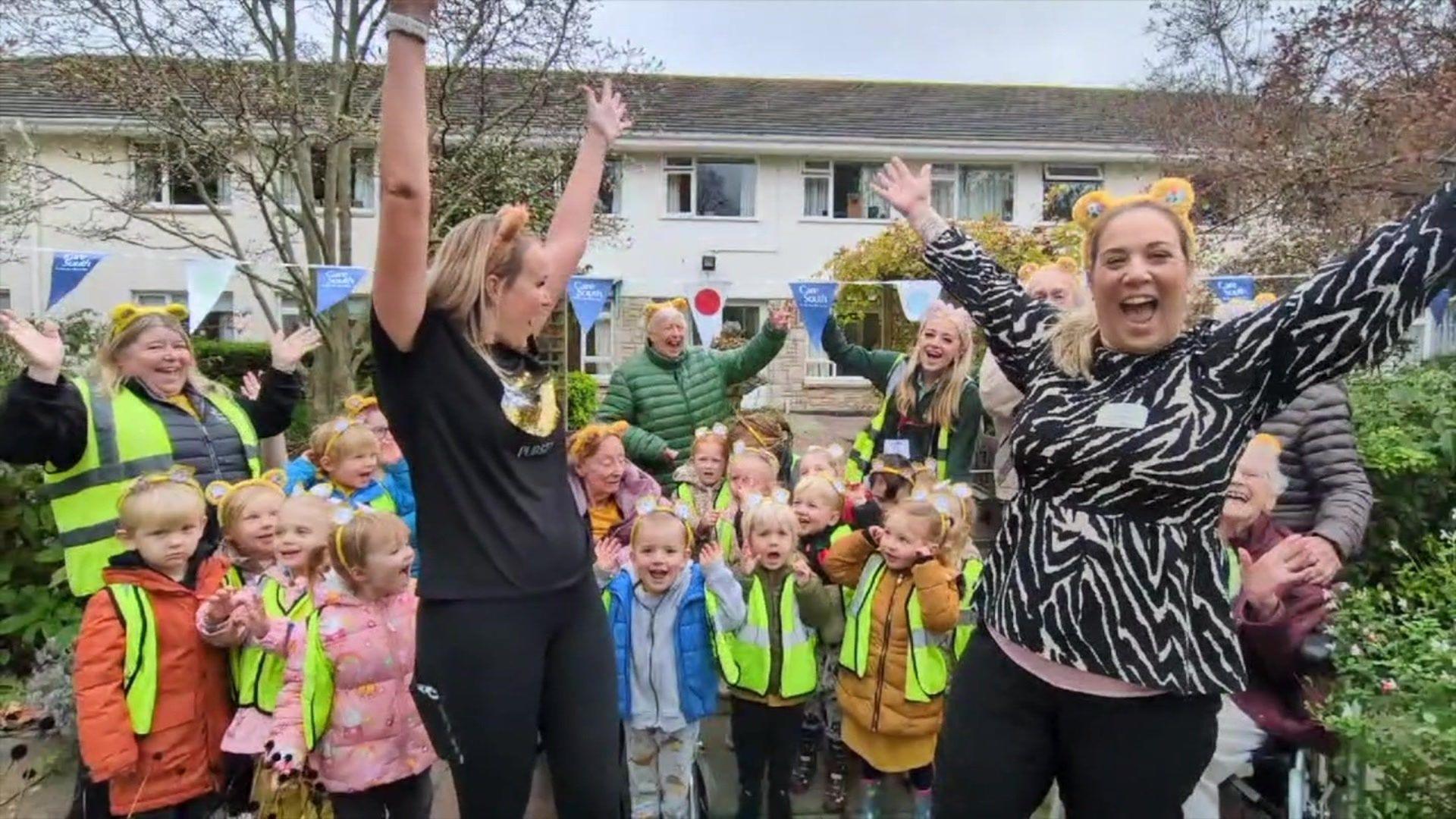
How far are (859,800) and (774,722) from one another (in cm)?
45

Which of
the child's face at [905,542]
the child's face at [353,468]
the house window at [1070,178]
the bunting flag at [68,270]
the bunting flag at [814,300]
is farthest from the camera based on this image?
the house window at [1070,178]

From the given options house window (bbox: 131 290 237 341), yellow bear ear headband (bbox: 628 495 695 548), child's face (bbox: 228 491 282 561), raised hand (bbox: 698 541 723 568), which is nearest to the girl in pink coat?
child's face (bbox: 228 491 282 561)

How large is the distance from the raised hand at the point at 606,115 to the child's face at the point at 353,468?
2181mm

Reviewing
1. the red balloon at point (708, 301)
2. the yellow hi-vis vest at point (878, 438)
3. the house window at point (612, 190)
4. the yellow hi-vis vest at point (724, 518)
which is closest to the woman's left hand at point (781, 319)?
the yellow hi-vis vest at point (878, 438)

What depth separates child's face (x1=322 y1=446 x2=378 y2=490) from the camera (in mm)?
4141

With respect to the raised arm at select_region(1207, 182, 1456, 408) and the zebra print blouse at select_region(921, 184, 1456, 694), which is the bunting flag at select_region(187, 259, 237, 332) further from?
the raised arm at select_region(1207, 182, 1456, 408)

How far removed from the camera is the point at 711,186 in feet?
71.2

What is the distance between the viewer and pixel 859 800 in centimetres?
375

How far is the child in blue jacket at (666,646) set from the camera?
3.48 meters

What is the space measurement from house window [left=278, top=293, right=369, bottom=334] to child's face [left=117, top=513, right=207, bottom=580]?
20.4 ft

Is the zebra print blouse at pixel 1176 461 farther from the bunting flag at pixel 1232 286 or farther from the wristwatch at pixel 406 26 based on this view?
the bunting flag at pixel 1232 286

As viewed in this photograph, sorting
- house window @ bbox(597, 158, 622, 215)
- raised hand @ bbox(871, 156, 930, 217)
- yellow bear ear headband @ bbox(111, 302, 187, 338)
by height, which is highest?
house window @ bbox(597, 158, 622, 215)

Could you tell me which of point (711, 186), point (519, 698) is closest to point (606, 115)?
point (519, 698)

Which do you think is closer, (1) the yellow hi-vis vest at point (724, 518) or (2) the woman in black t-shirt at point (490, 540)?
(2) the woman in black t-shirt at point (490, 540)
